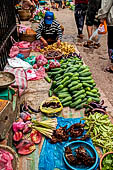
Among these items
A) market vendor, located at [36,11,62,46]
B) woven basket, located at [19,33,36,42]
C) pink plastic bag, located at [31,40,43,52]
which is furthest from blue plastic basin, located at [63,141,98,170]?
woven basket, located at [19,33,36,42]

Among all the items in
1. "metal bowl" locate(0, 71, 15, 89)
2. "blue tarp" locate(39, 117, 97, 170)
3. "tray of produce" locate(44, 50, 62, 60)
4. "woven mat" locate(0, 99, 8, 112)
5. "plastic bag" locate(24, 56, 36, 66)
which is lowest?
"blue tarp" locate(39, 117, 97, 170)

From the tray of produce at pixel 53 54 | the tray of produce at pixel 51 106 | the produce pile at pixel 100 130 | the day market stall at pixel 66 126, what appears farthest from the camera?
the tray of produce at pixel 53 54

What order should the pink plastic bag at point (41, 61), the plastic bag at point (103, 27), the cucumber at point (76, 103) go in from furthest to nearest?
the plastic bag at point (103, 27) < the pink plastic bag at point (41, 61) < the cucumber at point (76, 103)

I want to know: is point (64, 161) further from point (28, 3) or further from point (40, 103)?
point (28, 3)

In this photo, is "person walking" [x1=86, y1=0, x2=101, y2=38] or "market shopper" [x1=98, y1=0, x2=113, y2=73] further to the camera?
"person walking" [x1=86, y1=0, x2=101, y2=38]

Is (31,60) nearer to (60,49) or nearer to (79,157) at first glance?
(60,49)

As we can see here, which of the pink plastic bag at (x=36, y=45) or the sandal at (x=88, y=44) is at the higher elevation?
the pink plastic bag at (x=36, y=45)

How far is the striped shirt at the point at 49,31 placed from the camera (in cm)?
650

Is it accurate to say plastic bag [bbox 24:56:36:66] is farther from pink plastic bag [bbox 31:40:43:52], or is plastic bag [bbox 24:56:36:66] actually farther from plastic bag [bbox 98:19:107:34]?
plastic bag [bbox 98:19:107:34]

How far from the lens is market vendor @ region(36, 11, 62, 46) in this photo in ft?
21.2

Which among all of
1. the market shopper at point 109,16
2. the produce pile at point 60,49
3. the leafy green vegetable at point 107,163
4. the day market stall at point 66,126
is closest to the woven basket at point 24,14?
the produce pile at point 60,49

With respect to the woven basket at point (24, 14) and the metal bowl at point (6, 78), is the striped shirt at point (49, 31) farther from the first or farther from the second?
the woven basket at point (24, 14)

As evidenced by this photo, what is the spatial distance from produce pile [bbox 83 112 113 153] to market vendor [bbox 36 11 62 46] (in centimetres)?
372

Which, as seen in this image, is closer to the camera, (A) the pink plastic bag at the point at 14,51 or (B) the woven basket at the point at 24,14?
(A) the pink plastic bag at the point at 14,51
